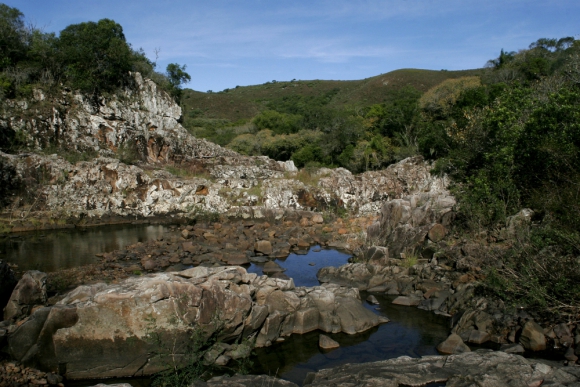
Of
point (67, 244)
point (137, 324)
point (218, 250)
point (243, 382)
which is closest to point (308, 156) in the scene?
point (218, 250)

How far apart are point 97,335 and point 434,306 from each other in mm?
8880

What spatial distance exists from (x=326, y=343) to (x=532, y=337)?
14.7 ft

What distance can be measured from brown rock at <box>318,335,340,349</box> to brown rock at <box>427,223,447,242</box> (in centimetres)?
856

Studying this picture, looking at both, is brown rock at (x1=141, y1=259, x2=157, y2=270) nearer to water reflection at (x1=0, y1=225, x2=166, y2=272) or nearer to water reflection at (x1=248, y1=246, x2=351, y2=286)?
water reflection at (x1=0, y1=225, x2=166, y2=272)

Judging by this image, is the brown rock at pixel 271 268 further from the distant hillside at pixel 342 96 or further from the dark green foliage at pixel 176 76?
the distant hillside at pixel 342 96

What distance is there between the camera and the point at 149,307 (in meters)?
8.93

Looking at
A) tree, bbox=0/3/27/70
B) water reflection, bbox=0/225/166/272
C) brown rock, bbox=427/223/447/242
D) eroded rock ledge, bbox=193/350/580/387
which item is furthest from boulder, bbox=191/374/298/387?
tree, bbox=0/3/27/70

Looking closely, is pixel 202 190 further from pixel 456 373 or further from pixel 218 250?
pixel 456 373

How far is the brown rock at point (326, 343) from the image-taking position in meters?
10.0

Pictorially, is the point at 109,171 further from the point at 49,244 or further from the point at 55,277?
the point at 55,277

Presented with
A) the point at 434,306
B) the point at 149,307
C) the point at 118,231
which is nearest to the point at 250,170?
the point at 118,231

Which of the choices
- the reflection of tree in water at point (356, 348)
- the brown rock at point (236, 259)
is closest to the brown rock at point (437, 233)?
the reflection of tree in water at point (356, 348)

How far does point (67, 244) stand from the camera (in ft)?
71.6

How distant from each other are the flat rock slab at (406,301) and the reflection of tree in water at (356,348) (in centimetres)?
95
